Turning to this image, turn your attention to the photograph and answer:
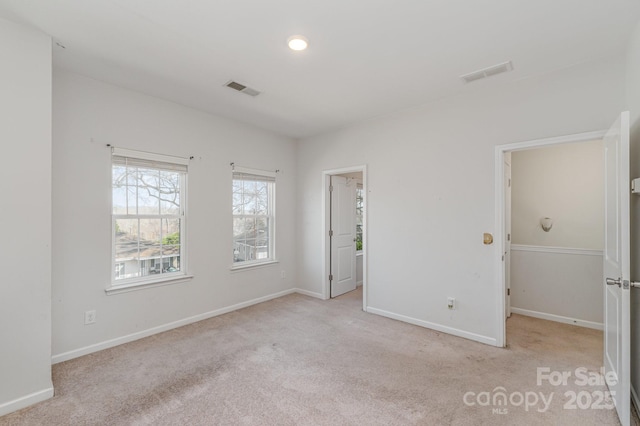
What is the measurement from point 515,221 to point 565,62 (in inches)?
88.7

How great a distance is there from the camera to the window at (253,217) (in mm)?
4363

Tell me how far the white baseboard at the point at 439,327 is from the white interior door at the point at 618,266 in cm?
97

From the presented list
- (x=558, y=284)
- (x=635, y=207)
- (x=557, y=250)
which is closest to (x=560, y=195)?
(x=557, y=250)

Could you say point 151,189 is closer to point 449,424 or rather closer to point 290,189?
point 290,189

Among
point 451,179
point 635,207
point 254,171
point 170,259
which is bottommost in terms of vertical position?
point 170,259

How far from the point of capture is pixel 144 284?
3.29 m

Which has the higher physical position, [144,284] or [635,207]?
[635,207]

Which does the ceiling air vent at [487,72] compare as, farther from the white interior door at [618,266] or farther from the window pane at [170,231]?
the window pane at [170,231]

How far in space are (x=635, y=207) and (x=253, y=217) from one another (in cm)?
415

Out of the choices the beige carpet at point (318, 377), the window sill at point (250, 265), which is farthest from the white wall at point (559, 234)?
the window sill at point (250, 265)

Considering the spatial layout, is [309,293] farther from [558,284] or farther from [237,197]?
[558,284]

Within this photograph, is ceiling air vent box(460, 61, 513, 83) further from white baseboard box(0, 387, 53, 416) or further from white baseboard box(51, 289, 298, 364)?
white baseboard box(0, 387, 53, 416)

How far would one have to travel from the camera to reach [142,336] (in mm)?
3266

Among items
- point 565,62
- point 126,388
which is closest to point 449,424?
point 126,388
